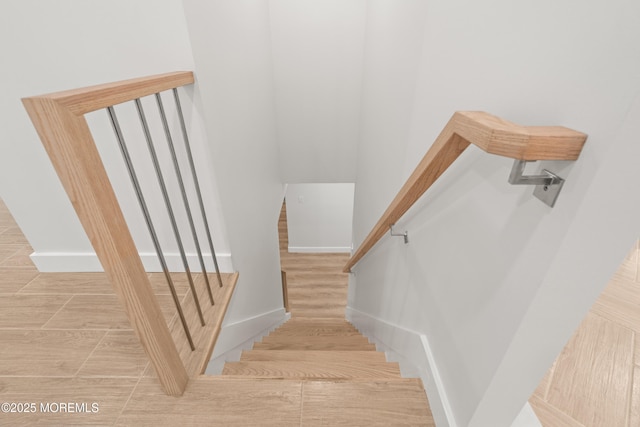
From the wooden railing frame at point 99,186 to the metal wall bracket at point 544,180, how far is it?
93 cm

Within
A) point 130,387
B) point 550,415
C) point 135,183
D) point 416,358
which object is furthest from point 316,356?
point 135,183

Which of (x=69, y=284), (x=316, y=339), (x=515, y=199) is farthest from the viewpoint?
(x=316, y=339)

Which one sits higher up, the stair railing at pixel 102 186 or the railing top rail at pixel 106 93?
the railing top rail at pixel 106 93

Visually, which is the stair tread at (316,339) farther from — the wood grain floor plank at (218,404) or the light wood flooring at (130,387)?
the wood grain floor plank at (218,404)

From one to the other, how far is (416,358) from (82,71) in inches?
75.7

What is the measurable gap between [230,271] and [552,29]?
177 centimetres

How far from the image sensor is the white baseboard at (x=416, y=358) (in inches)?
42.3

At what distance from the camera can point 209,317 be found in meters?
1.54

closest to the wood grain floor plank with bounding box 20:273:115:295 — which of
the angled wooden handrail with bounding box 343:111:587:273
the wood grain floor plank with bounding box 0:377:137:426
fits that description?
the wood grain floor plank with bounding box 0:377:137:426

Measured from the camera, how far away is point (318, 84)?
3172mm

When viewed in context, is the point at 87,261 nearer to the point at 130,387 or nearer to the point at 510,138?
the point at 130,387

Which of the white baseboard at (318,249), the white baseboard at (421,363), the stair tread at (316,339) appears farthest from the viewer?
the white baseboard at (318,249)

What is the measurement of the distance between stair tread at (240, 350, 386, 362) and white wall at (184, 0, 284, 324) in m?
0.27

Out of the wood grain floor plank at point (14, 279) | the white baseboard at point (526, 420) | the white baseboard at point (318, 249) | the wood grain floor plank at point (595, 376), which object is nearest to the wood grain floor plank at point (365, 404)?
the white baseboard at point (526, 420)
